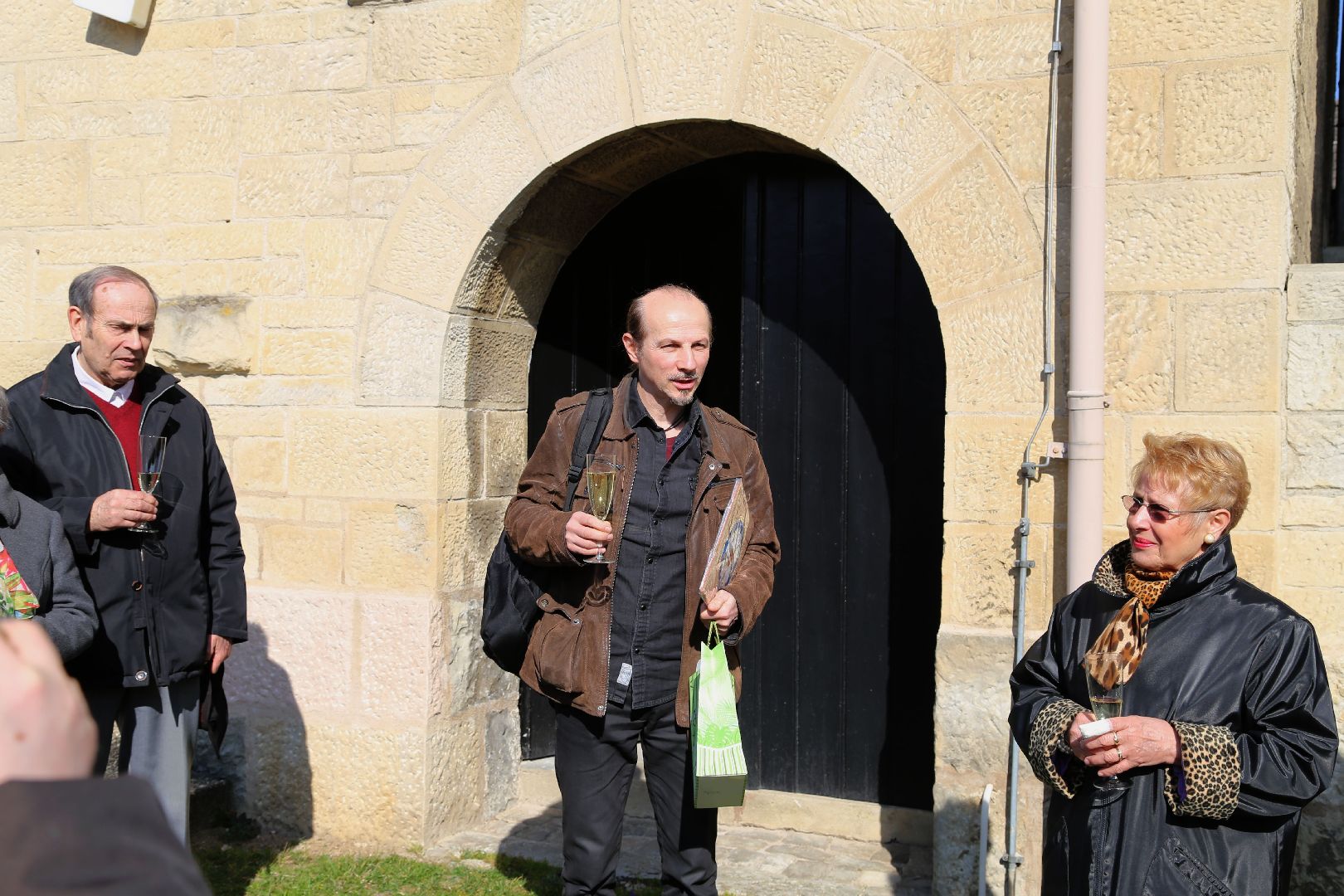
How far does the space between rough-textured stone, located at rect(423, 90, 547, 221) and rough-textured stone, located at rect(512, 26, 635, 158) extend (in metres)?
0.06

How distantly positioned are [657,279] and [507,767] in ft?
6.61

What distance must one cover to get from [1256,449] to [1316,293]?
0.48 meters

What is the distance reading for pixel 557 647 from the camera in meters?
3.28

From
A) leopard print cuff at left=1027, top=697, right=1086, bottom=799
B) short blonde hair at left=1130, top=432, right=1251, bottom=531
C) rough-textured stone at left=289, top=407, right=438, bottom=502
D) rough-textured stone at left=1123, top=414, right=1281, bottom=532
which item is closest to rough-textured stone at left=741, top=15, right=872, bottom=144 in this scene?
rough-textured stone at left=1123, top=414, right=1281, bottom=532

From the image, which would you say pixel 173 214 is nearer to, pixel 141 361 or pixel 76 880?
pixel 141 361

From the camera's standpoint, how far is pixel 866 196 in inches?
187

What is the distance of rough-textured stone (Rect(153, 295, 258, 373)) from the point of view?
4.91m

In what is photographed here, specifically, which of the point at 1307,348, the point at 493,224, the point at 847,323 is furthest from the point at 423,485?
the point at 1307,348

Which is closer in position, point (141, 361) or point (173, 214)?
point (141, 361)

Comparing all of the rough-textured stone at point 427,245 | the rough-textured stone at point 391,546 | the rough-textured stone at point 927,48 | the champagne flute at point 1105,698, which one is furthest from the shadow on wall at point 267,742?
the champagne flute at point 1105,698

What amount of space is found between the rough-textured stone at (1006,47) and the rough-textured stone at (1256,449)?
1.17 metres

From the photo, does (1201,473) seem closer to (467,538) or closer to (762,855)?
(762,855)

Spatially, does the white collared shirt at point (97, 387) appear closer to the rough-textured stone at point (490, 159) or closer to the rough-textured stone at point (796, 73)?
the rough-textured stone at point (490, 159)

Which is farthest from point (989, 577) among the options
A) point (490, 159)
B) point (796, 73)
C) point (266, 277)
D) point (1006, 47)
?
point (266, 277)
